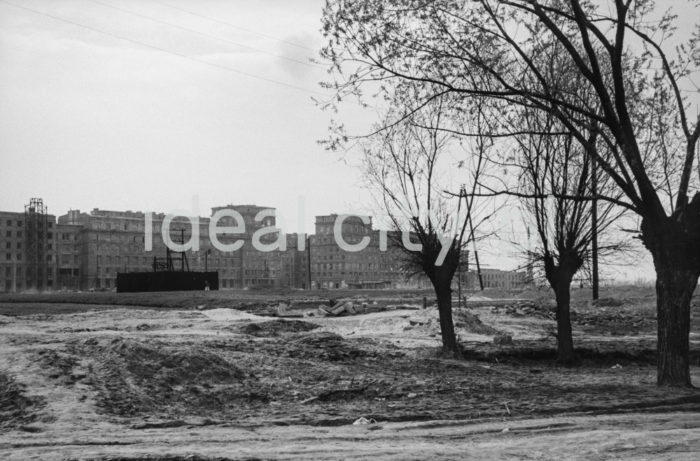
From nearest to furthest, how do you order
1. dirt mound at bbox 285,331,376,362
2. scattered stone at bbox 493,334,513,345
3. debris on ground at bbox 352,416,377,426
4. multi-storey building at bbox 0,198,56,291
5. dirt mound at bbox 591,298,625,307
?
debris on ground at bbox 352,416,377,426, dirt mound at bbox 285,331,376,362, scattered stone at bbox 493,334,513,345, dirt mound at bbox 591,298,625,307, multi-storey building at bbox 0,198,56,291

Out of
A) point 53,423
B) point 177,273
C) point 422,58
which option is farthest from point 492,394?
point 177,273

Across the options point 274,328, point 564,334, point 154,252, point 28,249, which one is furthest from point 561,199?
point 154,252

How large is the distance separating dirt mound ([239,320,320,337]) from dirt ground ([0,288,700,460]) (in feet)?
11.2

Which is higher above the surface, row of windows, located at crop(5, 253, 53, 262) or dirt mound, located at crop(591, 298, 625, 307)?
row of windows, located at crop(5, 253, 53, 262)

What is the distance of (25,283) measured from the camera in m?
130

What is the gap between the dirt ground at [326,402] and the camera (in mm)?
8031

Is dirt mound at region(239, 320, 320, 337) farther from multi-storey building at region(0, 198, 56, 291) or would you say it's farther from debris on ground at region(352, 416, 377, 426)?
multi-storey building at region(0, 198, 56, 291)

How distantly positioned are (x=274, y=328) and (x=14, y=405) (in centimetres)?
1390

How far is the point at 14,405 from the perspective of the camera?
395 inches

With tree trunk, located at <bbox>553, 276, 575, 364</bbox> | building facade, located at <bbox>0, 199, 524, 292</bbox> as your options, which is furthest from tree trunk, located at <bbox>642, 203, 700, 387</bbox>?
building facade, located at <bbox>0, 199, 524, 292</bbox>

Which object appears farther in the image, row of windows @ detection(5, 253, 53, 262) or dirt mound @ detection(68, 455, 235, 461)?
row of windows @ detection(5, 253, 53, 262)

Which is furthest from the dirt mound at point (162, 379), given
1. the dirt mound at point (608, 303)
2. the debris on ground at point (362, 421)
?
the dirt mound at point (608, 303)

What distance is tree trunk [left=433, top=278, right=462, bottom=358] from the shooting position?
18.7 m

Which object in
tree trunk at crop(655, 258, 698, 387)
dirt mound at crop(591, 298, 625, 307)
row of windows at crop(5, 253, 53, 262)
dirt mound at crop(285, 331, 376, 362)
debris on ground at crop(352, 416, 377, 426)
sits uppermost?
row of windows at crop(5, 253, 53, 262)
